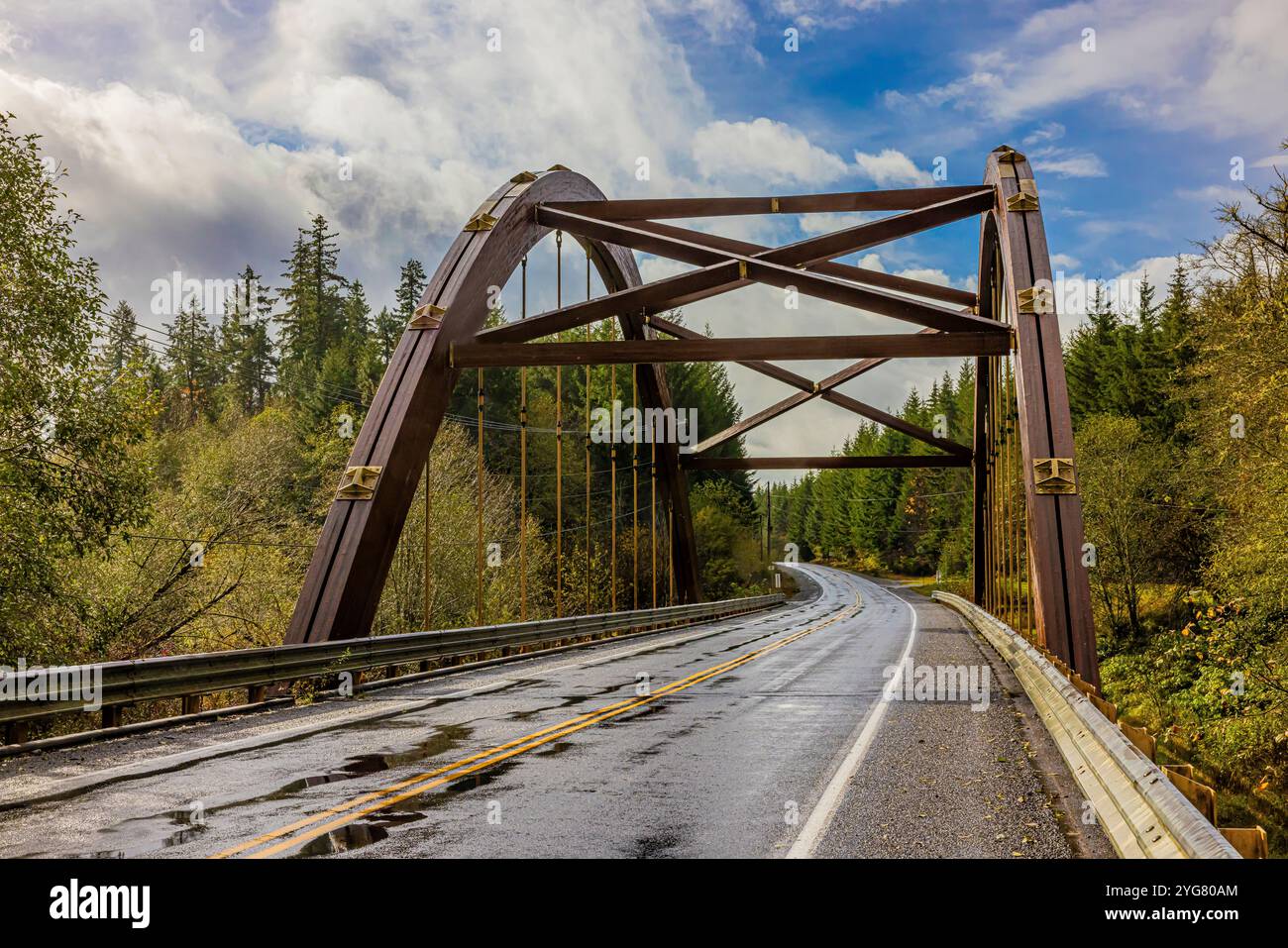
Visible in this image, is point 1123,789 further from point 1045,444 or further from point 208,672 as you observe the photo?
point 208,672

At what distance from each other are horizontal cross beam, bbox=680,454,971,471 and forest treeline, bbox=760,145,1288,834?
7.46 meters

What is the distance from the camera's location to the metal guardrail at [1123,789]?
435 centimetres

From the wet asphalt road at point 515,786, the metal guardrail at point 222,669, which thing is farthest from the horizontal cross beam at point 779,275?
the metal guardrail at point 222,669

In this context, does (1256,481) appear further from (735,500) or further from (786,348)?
(735,500)

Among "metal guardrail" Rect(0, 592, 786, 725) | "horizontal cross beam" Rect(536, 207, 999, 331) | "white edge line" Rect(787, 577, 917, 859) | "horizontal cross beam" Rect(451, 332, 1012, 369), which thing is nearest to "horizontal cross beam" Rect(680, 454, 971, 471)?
"horizontal cross beam" Rect(536, 207, 999, 331)

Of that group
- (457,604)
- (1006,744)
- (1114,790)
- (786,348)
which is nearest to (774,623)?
(457,604)

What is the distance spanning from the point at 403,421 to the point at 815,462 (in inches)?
809

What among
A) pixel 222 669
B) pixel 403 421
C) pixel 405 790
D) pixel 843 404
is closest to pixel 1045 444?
→ pixel 403 421

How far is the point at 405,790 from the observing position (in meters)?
7.35

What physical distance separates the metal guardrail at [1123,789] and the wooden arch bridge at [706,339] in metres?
3.53

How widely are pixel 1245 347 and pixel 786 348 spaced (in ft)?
36.2

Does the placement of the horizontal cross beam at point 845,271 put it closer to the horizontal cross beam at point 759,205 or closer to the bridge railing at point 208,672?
the horizontal cross beam at point 759,205

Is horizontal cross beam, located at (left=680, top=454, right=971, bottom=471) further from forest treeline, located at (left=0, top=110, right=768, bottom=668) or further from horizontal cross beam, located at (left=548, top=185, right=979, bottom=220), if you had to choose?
horizontal cross beam, located at (left=548, top=185, right=979, bottom=220)

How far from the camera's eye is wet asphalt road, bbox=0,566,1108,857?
584 centimetres
